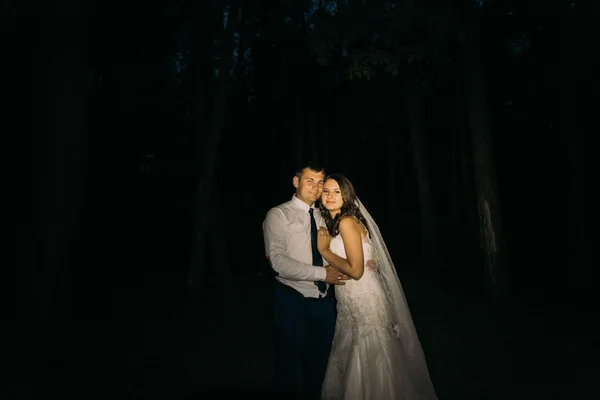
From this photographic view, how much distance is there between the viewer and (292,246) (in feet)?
16.7

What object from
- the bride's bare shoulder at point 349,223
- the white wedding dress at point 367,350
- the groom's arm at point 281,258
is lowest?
the white wedding dress at point 367,350

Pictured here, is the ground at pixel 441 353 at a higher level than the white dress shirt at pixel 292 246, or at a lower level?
lower

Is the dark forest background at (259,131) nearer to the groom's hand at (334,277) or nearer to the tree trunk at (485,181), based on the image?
the tree trunk at (485,181)

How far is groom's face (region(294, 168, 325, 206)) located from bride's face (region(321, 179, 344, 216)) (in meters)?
0.10

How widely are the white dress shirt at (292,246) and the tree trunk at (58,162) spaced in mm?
3583

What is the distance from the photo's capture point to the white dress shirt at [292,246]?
4.76 m

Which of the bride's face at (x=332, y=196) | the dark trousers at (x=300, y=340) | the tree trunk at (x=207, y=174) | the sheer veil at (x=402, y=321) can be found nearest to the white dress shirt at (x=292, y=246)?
the dark trousers at (x=300, y=340)

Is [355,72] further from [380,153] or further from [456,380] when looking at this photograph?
[380,153]

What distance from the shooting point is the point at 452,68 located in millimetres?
21734

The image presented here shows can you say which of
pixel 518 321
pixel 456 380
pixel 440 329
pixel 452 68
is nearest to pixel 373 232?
pixel 456 380

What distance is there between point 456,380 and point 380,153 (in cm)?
3948

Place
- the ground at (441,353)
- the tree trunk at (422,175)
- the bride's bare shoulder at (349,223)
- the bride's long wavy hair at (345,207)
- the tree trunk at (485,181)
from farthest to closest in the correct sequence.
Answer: the tree trunk at (422,175) → the tree trunk at (485,181) → the ground at (441,353) → the bride's long wavy hair at (345,207) → the bride's bare shoulder at (349,223)

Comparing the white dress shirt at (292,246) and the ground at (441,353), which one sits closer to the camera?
the white dress shirt at (292,246)

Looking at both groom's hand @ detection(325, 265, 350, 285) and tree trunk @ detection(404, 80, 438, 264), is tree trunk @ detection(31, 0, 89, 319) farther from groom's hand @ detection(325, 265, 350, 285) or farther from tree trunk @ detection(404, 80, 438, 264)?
tree trunk @ detection(404, 80, 438, 264)
